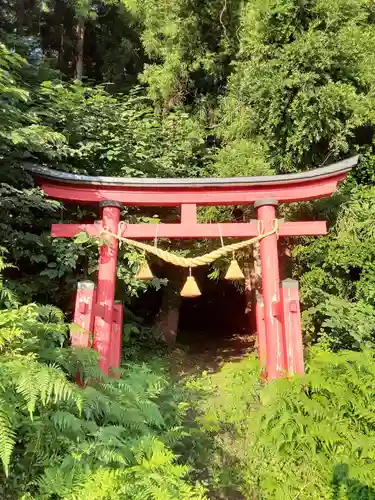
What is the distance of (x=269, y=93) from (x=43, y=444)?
24.0ft

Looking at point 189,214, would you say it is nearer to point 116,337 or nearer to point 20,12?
point 116,337

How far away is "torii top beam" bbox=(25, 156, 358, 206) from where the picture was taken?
21.0 feet

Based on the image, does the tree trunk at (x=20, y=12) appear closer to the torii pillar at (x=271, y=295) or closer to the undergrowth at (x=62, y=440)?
the torii pillar at (x=271, y=295)

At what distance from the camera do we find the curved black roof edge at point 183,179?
6332mm

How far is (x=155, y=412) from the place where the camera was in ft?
13.8

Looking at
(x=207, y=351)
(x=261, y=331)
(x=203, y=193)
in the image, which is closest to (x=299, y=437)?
(x=261, y=331)

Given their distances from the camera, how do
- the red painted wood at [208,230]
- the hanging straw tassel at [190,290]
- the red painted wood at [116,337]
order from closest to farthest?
1. the hanging straw tassel at [190,290]
2. the red painted wood at [116,337]
3. the red painted wood at [208,230]

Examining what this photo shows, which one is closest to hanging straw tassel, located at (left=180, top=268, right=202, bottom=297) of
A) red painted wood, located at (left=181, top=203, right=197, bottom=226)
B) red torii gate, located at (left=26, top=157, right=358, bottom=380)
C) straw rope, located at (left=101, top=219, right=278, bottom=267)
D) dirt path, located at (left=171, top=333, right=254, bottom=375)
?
straw rope, located at (left=101, top=219, right=278, bottom=267)

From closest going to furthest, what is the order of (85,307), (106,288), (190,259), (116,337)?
(85,307)
(190,259)
(106,288)
(116,337)

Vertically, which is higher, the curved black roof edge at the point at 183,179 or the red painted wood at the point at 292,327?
the curved black roof edge at the point at 183,179

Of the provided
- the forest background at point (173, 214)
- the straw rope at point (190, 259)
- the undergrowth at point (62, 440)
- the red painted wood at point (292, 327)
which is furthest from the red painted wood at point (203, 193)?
the undergrowth at point (62, 440)

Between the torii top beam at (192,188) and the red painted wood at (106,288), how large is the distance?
13.7 inches

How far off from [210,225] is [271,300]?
1.42m

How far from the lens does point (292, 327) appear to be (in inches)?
229
